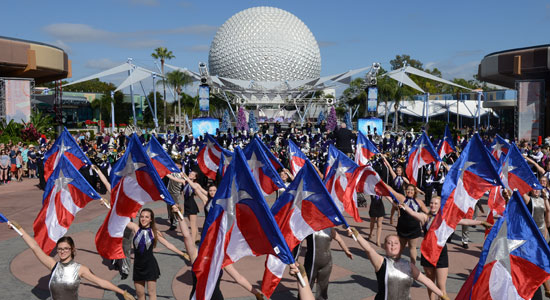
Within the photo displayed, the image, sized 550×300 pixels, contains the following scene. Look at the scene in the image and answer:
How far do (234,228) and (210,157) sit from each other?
8.71 meters

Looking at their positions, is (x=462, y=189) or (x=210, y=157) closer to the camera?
(x=462, y=189)

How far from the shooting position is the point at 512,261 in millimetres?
4480

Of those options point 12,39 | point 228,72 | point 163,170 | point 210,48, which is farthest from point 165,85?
point 163,170

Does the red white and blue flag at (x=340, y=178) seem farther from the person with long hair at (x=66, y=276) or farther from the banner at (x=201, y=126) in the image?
the banner at (x=201, y=126)

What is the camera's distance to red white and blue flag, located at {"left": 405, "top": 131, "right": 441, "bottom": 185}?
1252cm

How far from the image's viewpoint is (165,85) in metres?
59.2

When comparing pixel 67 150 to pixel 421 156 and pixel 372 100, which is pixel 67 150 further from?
pixel 372 100

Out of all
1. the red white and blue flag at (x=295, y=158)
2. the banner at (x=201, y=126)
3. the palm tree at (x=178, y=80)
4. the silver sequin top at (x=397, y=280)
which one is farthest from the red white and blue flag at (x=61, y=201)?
the palm tree at (x=178, y=80)

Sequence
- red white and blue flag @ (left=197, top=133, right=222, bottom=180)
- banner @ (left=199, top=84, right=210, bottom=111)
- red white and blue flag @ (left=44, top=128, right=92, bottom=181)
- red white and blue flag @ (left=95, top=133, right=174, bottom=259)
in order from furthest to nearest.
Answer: banner @ (left=199, top=84, right=210, bottom=111) < red white and blue flag @ (left=197, top=133, right=222, bottom=180) < red white and blue flag @ (left=44, top=128, right=92, bottom=181) < red white and blue flag @ (left=95, top=133, right=174, bottom=259)

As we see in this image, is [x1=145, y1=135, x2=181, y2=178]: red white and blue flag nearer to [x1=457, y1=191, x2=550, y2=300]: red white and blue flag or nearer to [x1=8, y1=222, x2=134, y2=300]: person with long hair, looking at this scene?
[x1=8, y1=222, x2=134, y2=300]: person with long hair

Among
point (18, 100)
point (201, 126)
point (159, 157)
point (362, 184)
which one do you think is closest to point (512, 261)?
point (362, 184)

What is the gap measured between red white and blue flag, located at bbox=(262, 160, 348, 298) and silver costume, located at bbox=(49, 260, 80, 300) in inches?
84.4

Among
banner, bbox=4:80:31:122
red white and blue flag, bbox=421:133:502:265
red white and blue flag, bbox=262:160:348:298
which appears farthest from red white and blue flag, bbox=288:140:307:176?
banner, bbox=4:80:31:122

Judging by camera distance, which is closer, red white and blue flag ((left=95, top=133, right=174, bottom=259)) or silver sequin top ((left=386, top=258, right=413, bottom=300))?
silver sequin top ((left=386, top=258, right=413, bottom=300))
